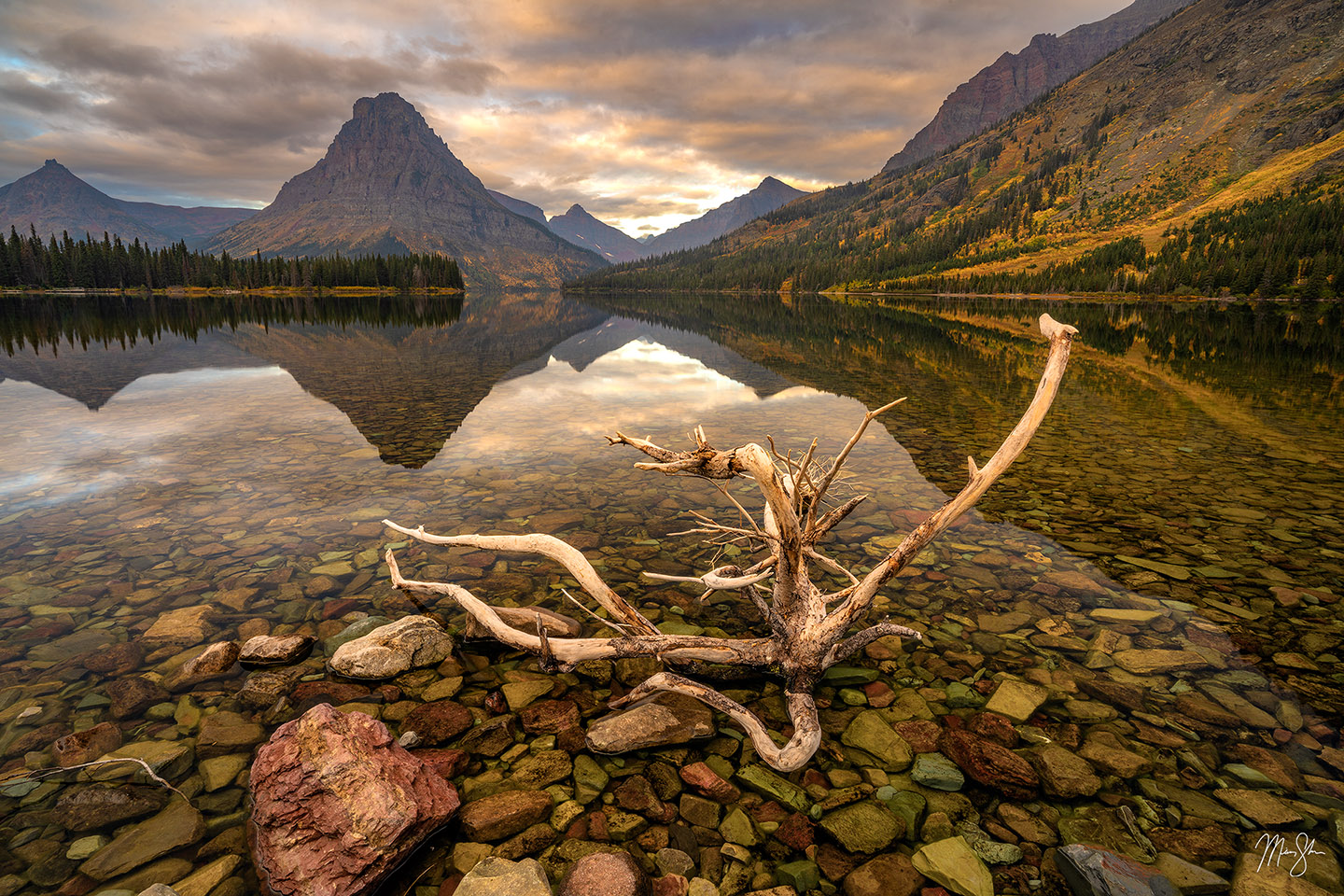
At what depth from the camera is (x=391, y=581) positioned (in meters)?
9.26

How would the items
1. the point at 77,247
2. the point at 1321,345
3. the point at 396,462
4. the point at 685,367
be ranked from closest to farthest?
the point at 396,462
the point at 685,367
the point at 1321,345
the point at 77,247

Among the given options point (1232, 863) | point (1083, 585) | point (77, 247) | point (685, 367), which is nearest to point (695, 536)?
point (1083, 585)

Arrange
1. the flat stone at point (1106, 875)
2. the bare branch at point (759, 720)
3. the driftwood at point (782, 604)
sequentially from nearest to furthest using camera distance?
the flat stone at point (1106, 875), the bare branch at point (759, 720), the driftwood at point (782, 604)

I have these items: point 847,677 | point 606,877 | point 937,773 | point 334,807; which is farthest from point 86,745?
point 937,773

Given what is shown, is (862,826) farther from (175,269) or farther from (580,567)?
(175,269)

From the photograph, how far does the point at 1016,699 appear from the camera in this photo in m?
6.33

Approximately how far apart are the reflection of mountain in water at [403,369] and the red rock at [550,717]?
11.0 meters

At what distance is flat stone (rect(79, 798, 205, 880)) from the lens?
4.33 metres

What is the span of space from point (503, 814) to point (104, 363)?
44.6 m

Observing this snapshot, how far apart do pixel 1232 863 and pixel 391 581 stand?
419 inches

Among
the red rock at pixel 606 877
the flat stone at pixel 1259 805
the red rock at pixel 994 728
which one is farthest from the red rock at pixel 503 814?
the flat stone at pixel 1259 805

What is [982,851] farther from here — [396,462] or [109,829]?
[396,462]

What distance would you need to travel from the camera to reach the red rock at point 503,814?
4.80 meters

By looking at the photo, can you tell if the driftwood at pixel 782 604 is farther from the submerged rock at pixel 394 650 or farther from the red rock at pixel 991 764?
the red rock at pixel 991 764
